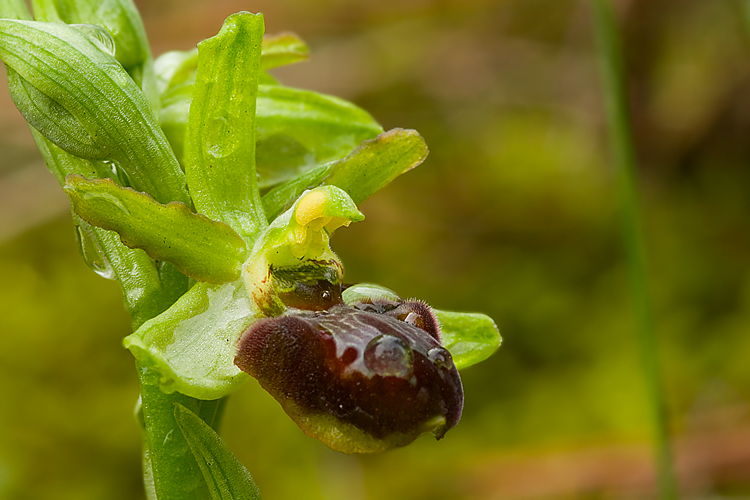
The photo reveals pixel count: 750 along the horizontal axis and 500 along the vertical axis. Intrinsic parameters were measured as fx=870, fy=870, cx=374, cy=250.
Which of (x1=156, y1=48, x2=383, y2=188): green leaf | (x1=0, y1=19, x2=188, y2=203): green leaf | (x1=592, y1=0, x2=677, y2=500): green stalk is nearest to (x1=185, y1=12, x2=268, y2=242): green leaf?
(x1=0, y1=19, x2=188, y2=203): green leaf

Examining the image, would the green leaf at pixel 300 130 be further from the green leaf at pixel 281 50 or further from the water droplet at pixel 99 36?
the water droplet at pixel 99 36

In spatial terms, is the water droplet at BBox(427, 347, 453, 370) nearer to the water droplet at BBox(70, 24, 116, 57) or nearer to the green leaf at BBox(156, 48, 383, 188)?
the green leaf at BBox(156, 48, 383, 188)

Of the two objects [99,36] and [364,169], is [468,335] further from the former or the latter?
[99,36]

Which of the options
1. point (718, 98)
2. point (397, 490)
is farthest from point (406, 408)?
point (718, 98)

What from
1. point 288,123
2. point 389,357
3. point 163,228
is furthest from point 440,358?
point 288,123

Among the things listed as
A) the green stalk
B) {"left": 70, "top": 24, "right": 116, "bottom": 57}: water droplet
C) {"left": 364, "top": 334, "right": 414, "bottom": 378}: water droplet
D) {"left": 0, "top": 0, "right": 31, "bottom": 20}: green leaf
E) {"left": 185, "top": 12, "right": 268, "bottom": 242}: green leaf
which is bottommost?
the green stalk

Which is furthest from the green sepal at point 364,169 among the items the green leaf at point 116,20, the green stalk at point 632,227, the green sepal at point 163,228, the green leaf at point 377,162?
the green stalk at point 632,227

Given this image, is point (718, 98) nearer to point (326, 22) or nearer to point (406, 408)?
point (326, 22)
